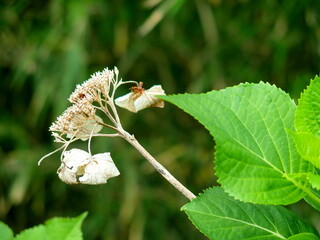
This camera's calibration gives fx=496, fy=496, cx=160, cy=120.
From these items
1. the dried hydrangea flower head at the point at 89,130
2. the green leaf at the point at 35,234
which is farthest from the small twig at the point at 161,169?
the green leaf at the point at 35,234

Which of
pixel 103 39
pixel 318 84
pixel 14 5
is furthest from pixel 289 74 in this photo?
pixel 318 84

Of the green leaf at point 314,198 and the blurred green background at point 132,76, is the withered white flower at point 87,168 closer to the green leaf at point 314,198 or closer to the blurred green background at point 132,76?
the green leaf at point 314,198

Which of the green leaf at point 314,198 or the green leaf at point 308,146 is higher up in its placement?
the green leaf at point 308,146

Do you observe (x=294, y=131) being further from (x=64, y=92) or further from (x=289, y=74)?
(x=289, y=74)

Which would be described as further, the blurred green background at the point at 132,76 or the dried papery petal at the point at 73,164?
the blurred green background at the point at 132,76

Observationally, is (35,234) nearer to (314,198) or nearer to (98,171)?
(98,171)

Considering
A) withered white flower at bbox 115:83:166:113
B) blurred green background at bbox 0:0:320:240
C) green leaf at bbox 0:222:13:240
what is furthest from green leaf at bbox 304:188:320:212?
blurred green background at bbox 0:0:320:240

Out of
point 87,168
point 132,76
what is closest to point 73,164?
point 87,168
